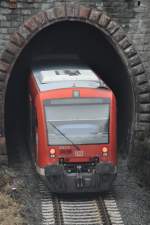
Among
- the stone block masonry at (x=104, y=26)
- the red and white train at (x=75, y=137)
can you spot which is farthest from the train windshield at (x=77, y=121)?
the stone block masonry at (x=104, y=26)

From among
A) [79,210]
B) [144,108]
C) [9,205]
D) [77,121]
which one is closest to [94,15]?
[144,108]

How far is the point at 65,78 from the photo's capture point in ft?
62.1

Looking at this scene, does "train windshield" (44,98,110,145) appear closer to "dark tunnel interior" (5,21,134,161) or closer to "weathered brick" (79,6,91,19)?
"weathered brick" (79,6,91,19)

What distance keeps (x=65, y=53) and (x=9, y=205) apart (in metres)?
8.62

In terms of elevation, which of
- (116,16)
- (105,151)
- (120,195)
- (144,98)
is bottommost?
(120,195)

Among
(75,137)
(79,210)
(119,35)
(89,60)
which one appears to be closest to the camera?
(79,210)

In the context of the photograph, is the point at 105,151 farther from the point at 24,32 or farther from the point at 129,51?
the point at 24,32

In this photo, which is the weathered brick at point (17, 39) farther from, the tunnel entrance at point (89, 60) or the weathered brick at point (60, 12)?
the weathered brick at point (60, 12)

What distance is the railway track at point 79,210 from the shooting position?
16766 mm

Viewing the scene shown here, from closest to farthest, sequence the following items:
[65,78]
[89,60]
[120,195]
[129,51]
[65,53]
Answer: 1. [120,195]
2. [65,78]
3. [129,51]
4. [65,53]
5. [89,60]

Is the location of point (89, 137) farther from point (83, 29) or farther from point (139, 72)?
point (83, 29)

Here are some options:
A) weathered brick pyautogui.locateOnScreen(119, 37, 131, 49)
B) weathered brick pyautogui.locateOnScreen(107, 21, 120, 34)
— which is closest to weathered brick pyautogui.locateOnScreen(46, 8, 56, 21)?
weathered brick pyautogui.locateOnScreen(107, 21, 120, 34)

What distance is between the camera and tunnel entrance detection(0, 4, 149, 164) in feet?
68.4

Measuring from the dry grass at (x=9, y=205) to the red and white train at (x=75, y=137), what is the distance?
1.12 m
